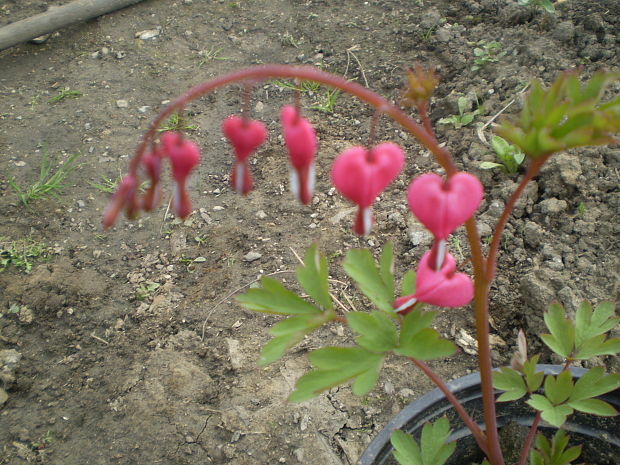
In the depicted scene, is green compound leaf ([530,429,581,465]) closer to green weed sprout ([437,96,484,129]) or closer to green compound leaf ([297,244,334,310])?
green compound leaf ([297,244,334,310])

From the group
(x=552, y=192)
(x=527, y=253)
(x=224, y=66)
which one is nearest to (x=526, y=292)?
(x=527, y=253)

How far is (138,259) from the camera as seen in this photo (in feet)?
7.13

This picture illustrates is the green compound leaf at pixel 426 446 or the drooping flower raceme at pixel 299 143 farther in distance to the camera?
the green compound leaf at pixel 426 446

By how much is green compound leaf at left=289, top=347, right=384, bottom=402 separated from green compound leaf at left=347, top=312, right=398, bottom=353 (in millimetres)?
20

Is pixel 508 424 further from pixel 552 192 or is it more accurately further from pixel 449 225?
pixel 552 192

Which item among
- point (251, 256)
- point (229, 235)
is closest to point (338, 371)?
point (251, 256)

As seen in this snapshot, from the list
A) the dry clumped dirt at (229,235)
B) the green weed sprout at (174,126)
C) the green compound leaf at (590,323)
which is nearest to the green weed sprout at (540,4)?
the dry clumped dirt at (229,235)

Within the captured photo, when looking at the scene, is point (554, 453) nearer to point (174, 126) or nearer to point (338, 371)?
point (338, 371)

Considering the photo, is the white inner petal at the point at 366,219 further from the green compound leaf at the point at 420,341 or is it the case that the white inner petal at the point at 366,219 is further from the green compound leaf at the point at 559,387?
the green compound leaf at the point at 559,387

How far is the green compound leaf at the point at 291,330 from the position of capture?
944 mm

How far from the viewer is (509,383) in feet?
3.61

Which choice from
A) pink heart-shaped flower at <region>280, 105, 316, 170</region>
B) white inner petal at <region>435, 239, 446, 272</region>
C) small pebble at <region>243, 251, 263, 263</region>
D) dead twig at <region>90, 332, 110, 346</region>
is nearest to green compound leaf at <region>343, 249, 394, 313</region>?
white inner petal at <region>435, 239, 446, 272</region>

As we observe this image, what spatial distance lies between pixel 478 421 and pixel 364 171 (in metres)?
0.91

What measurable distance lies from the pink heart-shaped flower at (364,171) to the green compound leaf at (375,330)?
0.87ft
